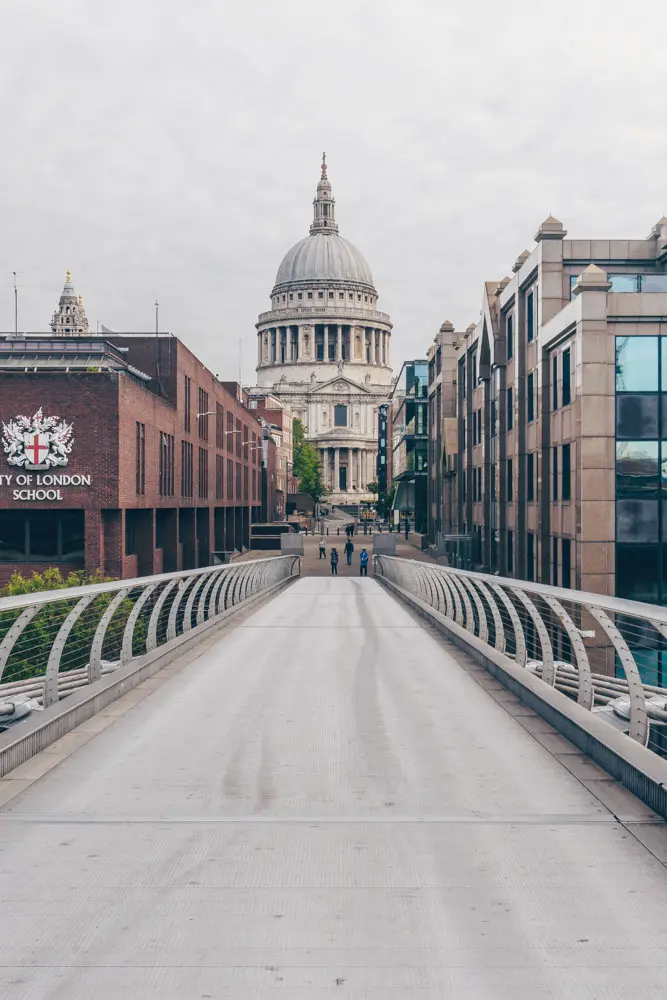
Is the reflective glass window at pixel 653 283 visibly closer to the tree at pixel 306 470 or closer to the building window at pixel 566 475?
the building window at pixel 566 475

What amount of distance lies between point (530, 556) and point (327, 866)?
3230cm

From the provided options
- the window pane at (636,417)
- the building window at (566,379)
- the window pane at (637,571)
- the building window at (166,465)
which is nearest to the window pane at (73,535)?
the building window at (166,465)

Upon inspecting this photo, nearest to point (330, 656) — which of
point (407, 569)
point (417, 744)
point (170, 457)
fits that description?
point (417, 744)

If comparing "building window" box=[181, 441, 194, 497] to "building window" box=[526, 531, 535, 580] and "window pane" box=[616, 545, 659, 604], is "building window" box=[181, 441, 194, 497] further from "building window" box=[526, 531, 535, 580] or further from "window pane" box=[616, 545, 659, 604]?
"window pane" box=[616, 545, 659, 604]

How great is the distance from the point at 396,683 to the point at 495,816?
5612 millimetres

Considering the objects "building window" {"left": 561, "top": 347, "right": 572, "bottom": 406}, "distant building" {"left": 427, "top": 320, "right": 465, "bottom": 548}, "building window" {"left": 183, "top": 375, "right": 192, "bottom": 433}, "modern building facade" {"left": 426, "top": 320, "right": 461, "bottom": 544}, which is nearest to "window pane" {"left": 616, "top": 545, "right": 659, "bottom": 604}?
"building window" {"left": 561, "top": 347, "right": 572, "bottom": 406}

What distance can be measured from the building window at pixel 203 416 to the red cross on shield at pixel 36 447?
63.2ft

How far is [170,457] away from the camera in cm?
4809

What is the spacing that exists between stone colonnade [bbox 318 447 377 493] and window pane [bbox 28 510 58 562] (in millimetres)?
149457

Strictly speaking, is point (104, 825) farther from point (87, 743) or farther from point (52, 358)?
point (52, 358)

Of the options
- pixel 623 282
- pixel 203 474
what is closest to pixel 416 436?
pixel 203 474

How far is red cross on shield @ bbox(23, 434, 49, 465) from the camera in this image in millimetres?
37812

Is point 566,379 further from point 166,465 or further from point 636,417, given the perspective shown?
point 166,465

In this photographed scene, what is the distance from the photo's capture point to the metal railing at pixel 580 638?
791 cm
